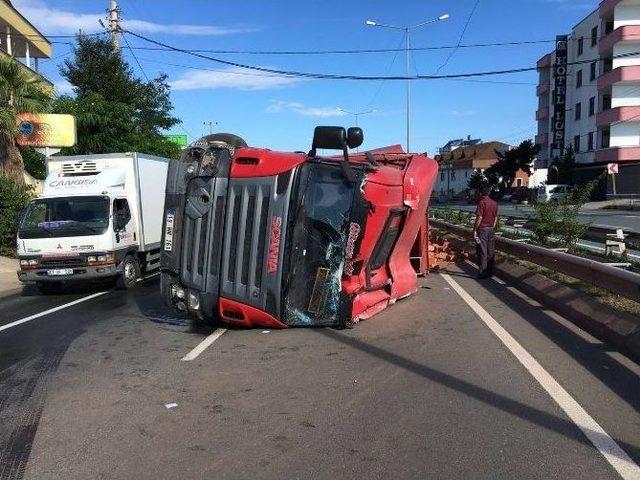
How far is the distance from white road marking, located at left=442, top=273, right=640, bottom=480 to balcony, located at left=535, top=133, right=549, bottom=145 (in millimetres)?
68338

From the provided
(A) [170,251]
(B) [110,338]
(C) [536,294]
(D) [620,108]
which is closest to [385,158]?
(C) [536,294]

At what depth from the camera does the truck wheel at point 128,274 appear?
13.1 m

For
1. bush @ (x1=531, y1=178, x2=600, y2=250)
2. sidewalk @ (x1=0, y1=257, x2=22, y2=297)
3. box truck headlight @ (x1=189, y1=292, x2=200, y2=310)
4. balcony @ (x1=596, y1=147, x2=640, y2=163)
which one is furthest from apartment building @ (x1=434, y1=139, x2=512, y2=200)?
box truck headlight @ (x1=189, y1=292, x2=200, y2=310)

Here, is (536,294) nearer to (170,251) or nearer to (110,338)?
(170,251)

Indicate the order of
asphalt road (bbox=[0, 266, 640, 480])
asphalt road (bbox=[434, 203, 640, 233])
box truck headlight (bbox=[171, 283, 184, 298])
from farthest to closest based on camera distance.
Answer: asphalt road (bbox=[434, 203, 640, 233]), box truck headlight (bbox=[171, 283, 184, 298]), asphalt road (bbox=[0, 266, 640, 480])

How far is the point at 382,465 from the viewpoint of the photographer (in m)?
4.03

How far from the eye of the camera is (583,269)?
8.77 metres

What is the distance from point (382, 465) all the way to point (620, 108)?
52.8 m

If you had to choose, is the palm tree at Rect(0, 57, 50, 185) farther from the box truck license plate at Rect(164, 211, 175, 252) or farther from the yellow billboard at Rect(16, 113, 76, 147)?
the box truck license plate at Rect(164, 211, 175, 252)

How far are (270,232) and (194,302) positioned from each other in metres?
1.38

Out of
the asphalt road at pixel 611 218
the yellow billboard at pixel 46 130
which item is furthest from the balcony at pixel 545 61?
the yellow billboard at pixel 46 130

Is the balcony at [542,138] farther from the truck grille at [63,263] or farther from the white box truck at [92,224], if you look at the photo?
the truck grille at [63,263]

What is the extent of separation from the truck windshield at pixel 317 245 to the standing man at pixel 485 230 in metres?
6.06

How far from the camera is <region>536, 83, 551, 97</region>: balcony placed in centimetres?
7106
